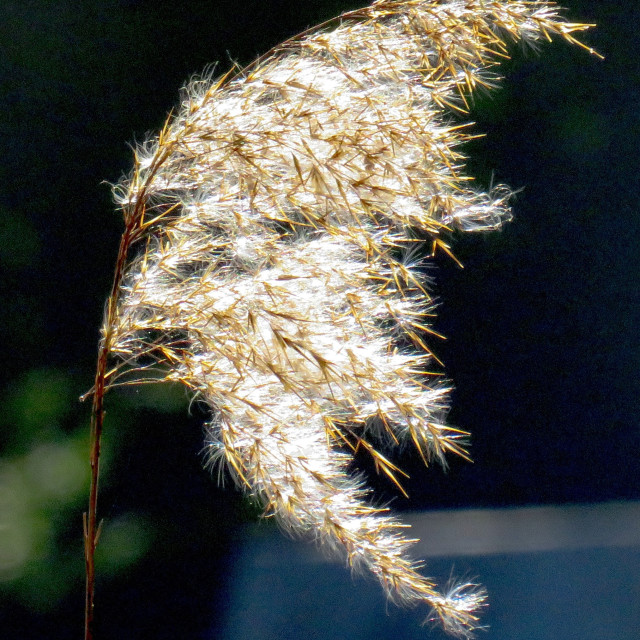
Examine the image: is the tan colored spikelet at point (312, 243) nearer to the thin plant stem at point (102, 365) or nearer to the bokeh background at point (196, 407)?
the thin plant stem at point (102, 365)

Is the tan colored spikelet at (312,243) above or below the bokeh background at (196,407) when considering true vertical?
above

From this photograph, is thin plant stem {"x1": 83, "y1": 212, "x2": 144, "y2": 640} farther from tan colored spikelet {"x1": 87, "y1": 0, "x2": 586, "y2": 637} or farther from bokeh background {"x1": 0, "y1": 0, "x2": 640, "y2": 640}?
bokeh background {"x1": 0, "y1": 0, "x2": 640, "y2": 640}

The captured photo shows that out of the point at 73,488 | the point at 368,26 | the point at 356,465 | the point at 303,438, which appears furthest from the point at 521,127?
the point at 73,488

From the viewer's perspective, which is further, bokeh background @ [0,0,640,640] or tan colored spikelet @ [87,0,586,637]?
bokeh background @ [0,0,640,640]

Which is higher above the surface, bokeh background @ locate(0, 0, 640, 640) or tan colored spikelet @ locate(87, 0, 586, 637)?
tan colored spikelet @ locate(87, 0, 586, 637)

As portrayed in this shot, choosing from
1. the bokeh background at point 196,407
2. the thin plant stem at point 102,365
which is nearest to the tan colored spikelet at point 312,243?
the thin plant stem at point 102,365

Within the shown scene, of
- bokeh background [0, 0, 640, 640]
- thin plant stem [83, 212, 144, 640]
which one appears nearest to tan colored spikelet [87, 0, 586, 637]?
thin plant stem [83, 212, 144, 640]
